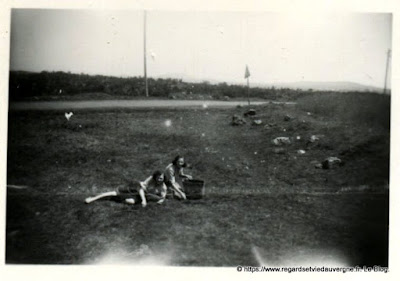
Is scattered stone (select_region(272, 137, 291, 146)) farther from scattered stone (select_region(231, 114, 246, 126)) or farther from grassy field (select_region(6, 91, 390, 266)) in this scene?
scattered stone (select_region(231, 114, 246, 126))

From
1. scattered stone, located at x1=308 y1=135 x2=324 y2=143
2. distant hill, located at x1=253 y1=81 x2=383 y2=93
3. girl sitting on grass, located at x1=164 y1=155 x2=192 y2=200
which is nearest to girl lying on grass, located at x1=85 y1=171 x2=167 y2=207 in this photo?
girl sitting on grass, located at x1=164 y1=155 x2=192 y2=200

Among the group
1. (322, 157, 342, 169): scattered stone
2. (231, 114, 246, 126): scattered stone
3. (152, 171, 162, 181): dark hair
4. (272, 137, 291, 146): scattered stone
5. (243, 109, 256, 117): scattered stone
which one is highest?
(243, 109, 256, 117): scattered stone

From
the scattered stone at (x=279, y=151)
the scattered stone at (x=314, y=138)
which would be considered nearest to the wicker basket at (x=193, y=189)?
the scattered stone at (x=279, y=151)

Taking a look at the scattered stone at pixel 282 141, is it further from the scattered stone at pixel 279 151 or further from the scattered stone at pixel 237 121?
the scattered stone at pixel 237 121

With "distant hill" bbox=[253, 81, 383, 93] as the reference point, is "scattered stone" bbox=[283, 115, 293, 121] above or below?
below

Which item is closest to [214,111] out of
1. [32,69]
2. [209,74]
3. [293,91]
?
[209,74]

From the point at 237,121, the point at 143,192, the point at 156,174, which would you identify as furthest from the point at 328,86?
the point at 143,192

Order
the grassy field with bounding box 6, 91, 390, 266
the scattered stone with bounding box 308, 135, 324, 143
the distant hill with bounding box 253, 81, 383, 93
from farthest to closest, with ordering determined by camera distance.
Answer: the scattered stone with bounding box 308, 135, 324, 143 < the distant hill with bounding box 253, 81, 383, 93 < the grassy field with bounding box 6, 91, 390, 266
